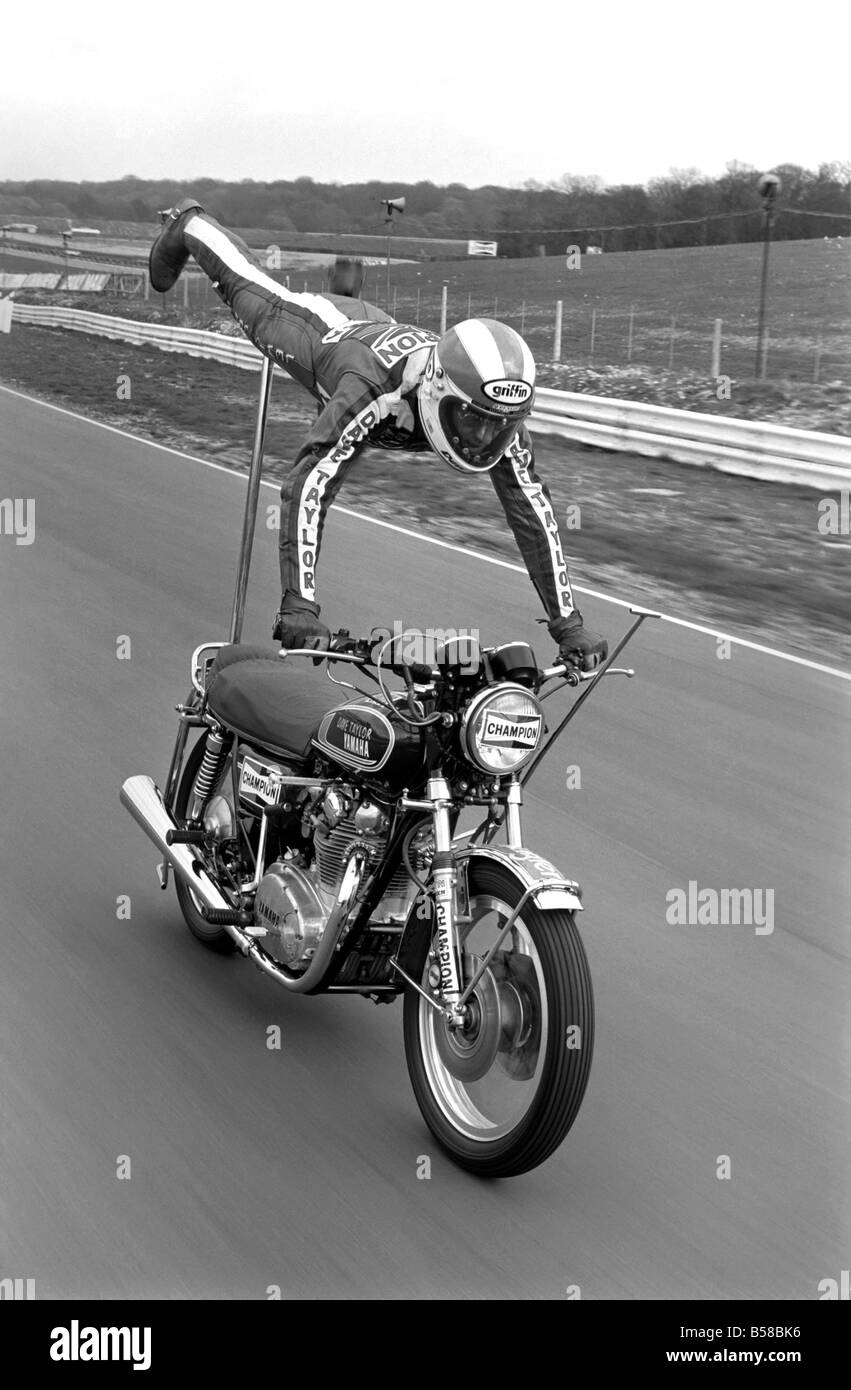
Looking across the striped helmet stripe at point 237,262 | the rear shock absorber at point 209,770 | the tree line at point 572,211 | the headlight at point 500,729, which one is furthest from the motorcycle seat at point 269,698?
the tree line at point 572,211

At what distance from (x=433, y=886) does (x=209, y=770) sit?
1.53 metres

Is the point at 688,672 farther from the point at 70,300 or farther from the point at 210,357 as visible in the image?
the point at 70,300

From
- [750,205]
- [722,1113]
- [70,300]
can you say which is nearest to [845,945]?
[722,1113]

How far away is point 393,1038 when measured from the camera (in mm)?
4520

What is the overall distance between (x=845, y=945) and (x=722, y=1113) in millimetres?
1317

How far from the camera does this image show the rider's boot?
18.3 ft

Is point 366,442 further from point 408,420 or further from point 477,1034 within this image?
point 477,1034

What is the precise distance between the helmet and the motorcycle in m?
0.53

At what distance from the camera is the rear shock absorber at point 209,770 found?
5066 millimetres

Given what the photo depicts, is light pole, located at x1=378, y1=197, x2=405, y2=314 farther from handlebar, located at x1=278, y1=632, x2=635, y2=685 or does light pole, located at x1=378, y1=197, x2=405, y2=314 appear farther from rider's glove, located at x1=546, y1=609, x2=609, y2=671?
handlebar, located at x1=278, y1=632, x2=635, y2=685

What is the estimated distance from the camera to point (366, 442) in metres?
4.29

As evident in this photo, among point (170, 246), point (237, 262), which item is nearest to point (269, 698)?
point (237, 262)

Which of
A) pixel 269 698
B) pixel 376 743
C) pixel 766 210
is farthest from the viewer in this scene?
pixel 766 210

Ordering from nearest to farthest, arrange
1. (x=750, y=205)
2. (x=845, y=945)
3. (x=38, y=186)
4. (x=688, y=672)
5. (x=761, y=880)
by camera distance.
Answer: (x=845, y=945) → (x=761, y=880) → (x=688, y=672) → (x=38, y=186) → (x=750, y=205)
